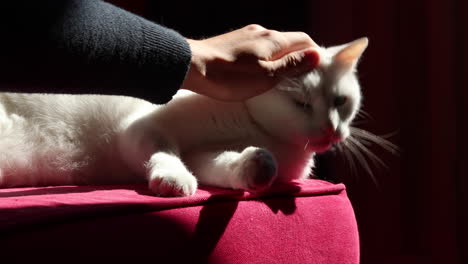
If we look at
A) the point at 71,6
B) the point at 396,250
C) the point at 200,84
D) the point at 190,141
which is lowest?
the point at 396,250

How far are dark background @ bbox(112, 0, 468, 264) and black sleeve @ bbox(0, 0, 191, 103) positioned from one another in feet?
4.13

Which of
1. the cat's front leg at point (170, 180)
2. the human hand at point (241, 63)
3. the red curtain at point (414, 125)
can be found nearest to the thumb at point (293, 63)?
the human hand at point (241, 63)

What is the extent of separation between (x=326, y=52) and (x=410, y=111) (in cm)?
86

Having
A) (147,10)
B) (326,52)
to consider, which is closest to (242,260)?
(326,52)

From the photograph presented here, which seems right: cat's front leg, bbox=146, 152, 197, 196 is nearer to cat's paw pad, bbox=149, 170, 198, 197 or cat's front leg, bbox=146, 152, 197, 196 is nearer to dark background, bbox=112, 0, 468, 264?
cat's paw pad, bbox=149, 170, 198, 197

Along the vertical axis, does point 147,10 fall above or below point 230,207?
above

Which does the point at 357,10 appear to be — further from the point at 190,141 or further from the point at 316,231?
the point at 316,231

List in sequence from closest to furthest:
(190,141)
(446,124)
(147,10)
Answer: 1. (190,141)
2. (446,124)
3. (147,10)

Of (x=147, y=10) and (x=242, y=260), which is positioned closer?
(x=242, y=260)

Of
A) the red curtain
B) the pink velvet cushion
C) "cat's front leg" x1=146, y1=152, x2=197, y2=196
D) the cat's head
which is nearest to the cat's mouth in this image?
the cat's head

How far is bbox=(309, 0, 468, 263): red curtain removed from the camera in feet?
5.67

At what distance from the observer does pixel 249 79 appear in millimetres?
875

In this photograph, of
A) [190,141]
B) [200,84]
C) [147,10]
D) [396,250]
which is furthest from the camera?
[147,10]

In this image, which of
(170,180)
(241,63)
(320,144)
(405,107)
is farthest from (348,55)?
(405,107)
